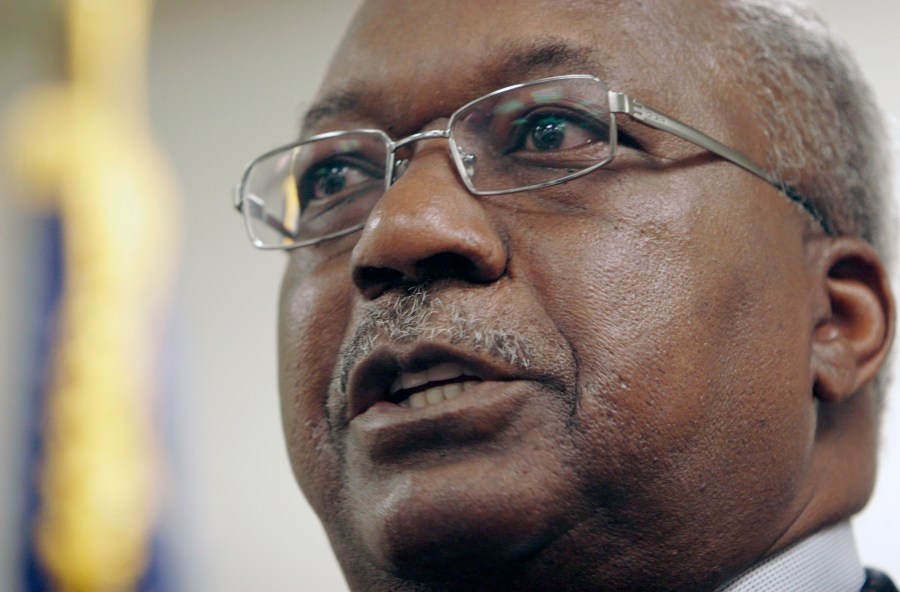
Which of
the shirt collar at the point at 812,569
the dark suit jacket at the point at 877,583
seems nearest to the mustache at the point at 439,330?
the shirt collar at the point at 812,569

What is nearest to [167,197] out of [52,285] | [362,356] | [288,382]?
[52,285]

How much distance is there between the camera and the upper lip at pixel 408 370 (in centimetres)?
90

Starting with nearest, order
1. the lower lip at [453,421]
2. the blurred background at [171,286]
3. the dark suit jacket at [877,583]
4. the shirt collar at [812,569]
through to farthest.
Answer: the lower lip at [453,421], the shirt collar at [812,569], the dark suit jacket at [877,583], the blurred background at [171,286]

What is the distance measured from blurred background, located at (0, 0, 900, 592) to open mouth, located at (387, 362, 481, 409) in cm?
117

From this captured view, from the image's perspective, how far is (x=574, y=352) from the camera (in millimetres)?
915

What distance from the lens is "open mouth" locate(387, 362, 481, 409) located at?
94cm

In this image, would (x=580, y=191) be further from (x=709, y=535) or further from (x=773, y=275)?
(x=709, y=535)

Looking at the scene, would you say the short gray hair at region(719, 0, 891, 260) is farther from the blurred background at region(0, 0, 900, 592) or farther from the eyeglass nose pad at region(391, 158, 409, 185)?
the blurred background at region(0, 0, 900, 592)

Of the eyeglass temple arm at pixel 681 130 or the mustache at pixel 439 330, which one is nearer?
the mustache at pixel 439 330

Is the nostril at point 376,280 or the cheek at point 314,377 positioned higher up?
the nostril at point 376,280

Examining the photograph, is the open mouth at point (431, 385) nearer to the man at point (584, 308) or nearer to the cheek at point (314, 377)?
the man at point (584, 308)

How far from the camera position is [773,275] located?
39.8 inches

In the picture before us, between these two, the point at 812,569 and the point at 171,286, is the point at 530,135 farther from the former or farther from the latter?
the point at 171,286

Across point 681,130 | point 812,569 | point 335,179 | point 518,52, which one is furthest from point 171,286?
point 812,569
